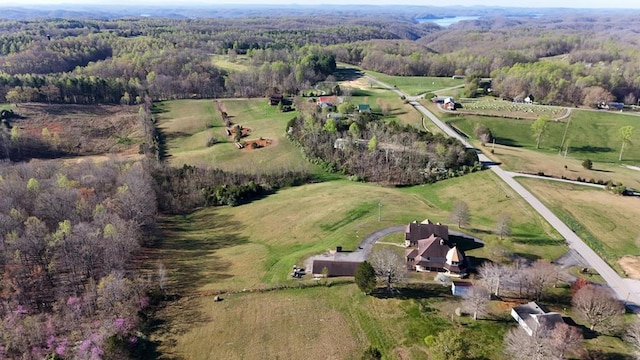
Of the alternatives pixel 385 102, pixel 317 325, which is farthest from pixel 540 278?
pixel 385 102

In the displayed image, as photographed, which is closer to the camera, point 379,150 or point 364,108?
point 379,150

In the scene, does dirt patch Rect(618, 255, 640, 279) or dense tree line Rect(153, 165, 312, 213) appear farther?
dense tree line Rect(153, 165, 312, 213)

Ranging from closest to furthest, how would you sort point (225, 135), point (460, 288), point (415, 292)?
1. point (460, 288)
2. point (415, 292)
3. point (225, 135)

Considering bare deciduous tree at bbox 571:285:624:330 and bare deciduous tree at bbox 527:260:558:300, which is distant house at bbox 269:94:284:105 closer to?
bare deciduous tree at bbox 527:260:558:300

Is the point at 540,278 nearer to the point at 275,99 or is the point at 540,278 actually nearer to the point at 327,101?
the point at 327,101

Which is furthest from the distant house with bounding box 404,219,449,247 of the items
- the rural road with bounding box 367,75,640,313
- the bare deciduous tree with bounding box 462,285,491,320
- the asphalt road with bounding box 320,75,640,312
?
the rural road with bounding box 367,75,640,313
